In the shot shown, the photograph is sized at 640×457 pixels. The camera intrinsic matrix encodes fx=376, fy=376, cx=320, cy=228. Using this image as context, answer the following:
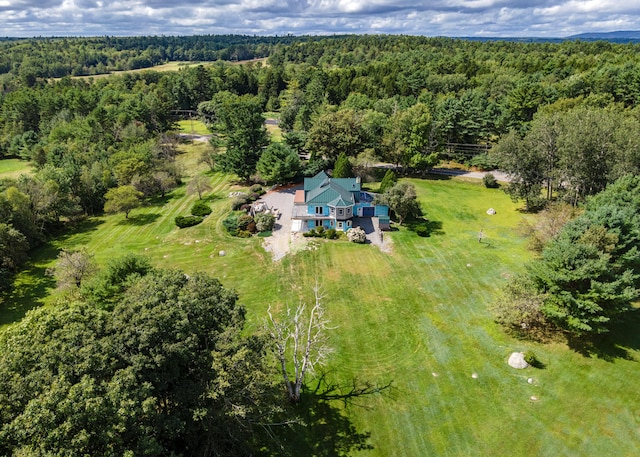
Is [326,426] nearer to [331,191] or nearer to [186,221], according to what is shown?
[331,191]

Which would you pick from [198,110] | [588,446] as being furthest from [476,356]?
[198,110]

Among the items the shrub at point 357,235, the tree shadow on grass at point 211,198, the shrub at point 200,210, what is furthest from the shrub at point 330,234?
the tree shadow on grass at point 211,198

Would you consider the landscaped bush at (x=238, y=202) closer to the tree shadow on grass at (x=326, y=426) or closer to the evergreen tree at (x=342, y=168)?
the evergreen tree at (x=342, y=168)

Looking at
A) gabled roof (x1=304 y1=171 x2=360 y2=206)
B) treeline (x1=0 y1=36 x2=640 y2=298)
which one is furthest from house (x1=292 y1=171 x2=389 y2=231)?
treeline (x1=0 y1=36 x2=640 y2=298)

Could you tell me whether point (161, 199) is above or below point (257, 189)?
below

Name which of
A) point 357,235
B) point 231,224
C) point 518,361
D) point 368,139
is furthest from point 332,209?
point 518,361

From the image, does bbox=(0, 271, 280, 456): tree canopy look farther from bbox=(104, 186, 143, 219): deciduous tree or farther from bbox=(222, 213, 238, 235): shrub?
bbox=(104, 186, 143, 219): deciduous tree
